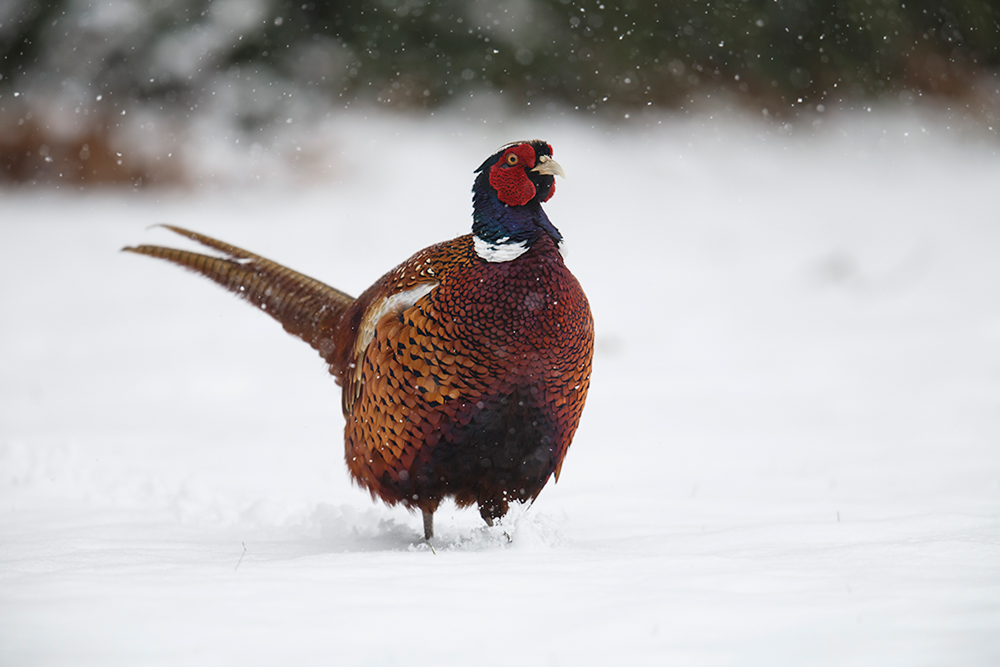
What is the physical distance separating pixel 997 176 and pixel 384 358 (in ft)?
38.1

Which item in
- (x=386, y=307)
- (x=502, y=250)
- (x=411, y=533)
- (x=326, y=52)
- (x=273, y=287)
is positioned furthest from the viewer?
(x=326, y=52)

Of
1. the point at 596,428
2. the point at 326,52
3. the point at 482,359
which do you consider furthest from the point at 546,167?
the point at 326,52

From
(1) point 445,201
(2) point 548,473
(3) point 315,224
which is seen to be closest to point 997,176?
(1) point 445,201

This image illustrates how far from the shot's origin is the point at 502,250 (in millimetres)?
2410

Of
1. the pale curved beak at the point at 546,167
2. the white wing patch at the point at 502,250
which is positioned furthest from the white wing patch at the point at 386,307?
the pale curved beak at the point at 546,167

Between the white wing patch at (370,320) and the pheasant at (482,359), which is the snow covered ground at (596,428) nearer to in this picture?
the pheasant at (482,359)

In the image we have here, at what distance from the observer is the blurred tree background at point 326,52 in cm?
930

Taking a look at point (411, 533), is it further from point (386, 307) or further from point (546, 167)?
point (546, 167)

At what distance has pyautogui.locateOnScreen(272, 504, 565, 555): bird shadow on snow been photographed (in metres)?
2.54

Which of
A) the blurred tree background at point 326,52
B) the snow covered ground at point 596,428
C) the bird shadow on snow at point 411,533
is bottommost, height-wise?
the bird shadow on snow at point 411,533

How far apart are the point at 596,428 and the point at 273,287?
242 centimetres

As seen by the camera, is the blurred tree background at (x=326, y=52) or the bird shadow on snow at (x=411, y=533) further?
the blurred tree background at (x=326, y=52)

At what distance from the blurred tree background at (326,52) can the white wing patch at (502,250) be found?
24.1 ft

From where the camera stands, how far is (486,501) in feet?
8.56
